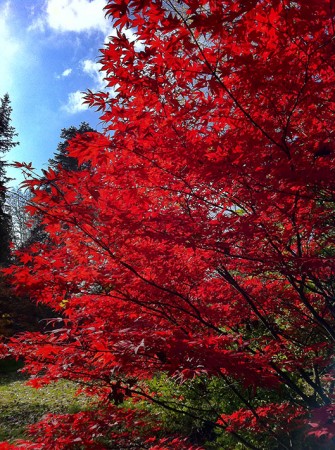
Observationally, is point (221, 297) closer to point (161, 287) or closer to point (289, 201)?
point (161, 287)

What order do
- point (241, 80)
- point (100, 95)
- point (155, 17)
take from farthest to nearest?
point (100, 95), point (241, 80), point (155, 17)

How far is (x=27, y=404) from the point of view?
35.4ft

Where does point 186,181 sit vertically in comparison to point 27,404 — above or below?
above

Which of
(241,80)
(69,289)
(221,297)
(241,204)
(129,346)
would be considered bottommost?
(129,346)

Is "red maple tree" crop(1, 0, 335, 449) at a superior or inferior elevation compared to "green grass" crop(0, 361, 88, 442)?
superior

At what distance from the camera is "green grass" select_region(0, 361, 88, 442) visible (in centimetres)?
875

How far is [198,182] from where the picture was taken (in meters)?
3.13

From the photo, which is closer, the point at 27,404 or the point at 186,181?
the point at 186,181

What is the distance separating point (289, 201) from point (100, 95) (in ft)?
6.69

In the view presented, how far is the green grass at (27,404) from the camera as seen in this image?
28.7 ft

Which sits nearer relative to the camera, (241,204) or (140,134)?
(140,134)

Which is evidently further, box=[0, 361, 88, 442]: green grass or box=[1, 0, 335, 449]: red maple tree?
box=[0, 361, 88, 442]: green grass

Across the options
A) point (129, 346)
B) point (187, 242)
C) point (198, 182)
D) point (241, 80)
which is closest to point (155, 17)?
point (241, 80)

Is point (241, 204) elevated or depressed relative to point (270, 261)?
elevated
